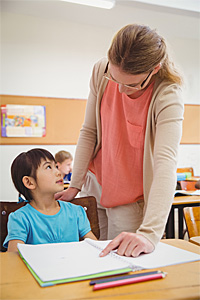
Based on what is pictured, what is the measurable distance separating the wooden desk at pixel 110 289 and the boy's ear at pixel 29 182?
2.19 ft

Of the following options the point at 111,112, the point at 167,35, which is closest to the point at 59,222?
the point at 111,112

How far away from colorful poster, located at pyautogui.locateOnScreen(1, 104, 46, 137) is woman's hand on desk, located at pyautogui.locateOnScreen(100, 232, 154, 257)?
4.54 m

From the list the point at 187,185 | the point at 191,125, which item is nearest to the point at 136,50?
the point at 187,185

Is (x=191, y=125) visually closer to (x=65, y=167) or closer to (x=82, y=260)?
(x=65, y=167)

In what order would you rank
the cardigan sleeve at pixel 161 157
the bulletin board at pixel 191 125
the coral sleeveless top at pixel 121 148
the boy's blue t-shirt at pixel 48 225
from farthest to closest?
the bulletin board at pixel 191 125 → the coral sleeveless top at pixel 121 148 → the boy's blue t-shirt at pixel 48 225 → the cardigan sleeve at pixel 161 157

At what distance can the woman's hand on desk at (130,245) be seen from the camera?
954mm

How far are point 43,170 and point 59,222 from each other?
25 cm

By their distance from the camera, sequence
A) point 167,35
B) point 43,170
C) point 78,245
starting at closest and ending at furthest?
point 78,245, point 43,170, point 167,35

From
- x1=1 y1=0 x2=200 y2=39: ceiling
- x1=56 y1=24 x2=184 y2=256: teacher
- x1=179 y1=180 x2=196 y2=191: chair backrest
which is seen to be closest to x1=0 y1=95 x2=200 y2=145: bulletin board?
x1=1 y1=0 x2=200 y2=39: ceiling

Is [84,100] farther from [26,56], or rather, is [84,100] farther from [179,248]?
[179,248]

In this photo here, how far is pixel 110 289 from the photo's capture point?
75 cm

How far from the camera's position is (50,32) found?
5.52 meters

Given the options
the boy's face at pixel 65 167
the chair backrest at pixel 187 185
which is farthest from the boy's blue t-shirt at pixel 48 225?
the boy's face at pixel 65 167

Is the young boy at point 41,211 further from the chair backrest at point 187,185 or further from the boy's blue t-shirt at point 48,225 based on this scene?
the chair backrest at point 187,185
